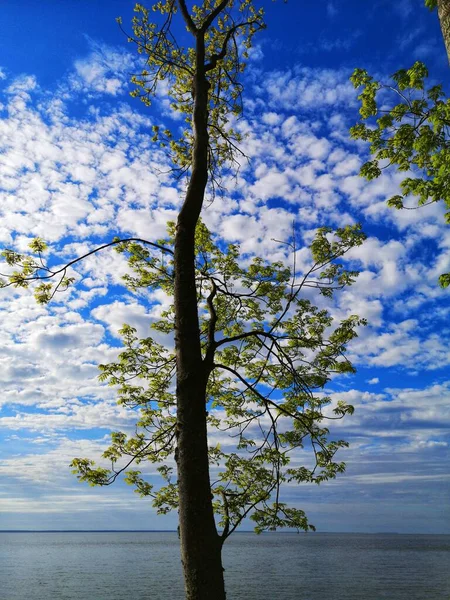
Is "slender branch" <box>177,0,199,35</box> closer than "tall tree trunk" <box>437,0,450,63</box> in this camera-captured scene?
No

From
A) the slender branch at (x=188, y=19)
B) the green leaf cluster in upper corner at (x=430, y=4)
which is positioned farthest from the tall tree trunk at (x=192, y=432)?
the green leaf cluster in upper corner at (x=430, y=4)

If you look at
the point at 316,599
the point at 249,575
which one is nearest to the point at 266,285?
the point at 316,599

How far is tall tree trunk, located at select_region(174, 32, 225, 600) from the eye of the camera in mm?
4496

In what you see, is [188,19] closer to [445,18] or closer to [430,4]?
[445,18]

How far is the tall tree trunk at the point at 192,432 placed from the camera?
4.50 metres

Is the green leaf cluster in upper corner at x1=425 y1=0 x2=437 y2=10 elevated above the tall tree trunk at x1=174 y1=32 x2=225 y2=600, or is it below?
above

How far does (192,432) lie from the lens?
489cm

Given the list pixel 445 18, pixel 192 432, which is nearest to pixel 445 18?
pixel 445 18

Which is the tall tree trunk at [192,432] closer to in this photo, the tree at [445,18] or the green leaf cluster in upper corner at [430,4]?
the tree at [445,18]

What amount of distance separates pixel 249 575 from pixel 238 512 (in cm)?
7526

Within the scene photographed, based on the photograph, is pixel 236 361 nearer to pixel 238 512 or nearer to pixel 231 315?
pixel 231 315

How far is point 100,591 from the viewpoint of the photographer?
185 feet

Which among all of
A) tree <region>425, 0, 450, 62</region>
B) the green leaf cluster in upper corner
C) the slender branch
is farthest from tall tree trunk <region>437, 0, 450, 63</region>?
the slender branch

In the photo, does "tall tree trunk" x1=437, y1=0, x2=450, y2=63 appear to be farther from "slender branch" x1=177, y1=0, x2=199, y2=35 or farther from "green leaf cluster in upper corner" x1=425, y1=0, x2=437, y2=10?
"slender branch" x1=177, y1=0, x2=199, y2=35
